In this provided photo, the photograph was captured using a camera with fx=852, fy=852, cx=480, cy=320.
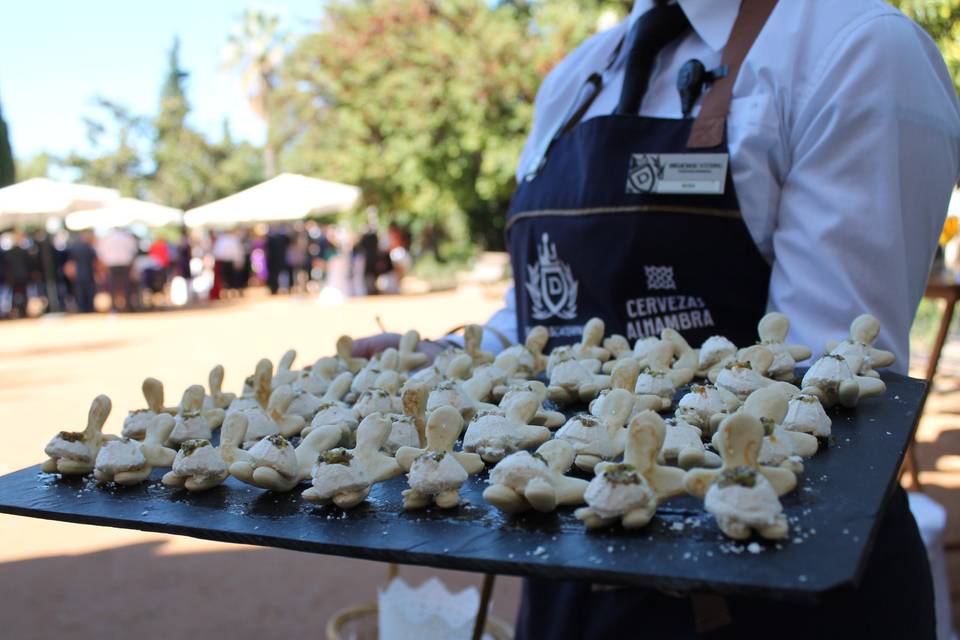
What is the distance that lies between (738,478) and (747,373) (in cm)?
32

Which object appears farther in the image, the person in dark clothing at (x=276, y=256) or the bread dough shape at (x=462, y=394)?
the person in dark clothing at (x=276, y=256)

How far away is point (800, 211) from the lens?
118 cm

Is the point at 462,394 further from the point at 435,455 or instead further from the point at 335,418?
the point at 435,455

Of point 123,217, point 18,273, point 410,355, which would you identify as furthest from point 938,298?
point 123,217

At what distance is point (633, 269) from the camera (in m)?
1.32

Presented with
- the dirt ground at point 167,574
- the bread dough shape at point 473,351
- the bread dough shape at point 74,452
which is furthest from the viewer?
the dirt ground at point 167,574

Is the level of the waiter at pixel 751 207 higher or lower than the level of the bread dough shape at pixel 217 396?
higher

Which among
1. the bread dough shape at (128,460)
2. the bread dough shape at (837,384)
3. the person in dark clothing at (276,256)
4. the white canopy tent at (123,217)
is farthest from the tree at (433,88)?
the bread dough shape at (128,460)

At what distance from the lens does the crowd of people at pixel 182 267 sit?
1239 cm

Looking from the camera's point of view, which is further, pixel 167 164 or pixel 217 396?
pixel 167 164

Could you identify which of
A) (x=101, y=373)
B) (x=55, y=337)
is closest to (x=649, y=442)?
(x=101, y=373)

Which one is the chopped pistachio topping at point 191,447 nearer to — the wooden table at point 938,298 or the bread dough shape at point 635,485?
the bread dough shape at point 635,485

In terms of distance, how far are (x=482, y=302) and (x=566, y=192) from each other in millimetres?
10846

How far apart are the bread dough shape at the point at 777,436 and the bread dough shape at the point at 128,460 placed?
54cm
